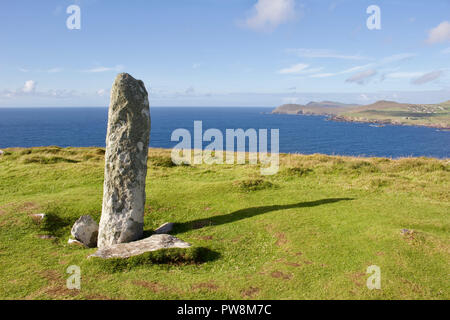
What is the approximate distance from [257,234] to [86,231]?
8.78 meters

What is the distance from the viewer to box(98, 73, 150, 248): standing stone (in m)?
14.7

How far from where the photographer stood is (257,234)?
583 inches

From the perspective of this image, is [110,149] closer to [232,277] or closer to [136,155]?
[136,155]

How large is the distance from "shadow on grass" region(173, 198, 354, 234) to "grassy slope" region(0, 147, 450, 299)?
116 mm

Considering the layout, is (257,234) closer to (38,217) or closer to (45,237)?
(45,237)

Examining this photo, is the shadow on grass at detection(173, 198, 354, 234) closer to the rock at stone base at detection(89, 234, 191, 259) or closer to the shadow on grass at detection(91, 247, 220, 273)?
the rock at stone base at detection(89, 234, 191, 259)

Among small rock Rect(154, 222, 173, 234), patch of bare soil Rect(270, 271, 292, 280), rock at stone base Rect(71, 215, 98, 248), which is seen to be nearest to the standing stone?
rock at stone base Rect(71, 215, 98, 248)

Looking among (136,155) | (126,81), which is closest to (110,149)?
(136,155)

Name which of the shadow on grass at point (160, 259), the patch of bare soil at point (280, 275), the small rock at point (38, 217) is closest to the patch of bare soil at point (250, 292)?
the patch of bare soil at point (280, 275)

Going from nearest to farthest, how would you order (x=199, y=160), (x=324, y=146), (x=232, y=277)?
1. (x=232, y=277)
2. (x=199, y=160)
3. (x=324, y=146)

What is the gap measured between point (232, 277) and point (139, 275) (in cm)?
352

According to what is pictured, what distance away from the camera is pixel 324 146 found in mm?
122625

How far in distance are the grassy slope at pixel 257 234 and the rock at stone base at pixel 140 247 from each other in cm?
71
